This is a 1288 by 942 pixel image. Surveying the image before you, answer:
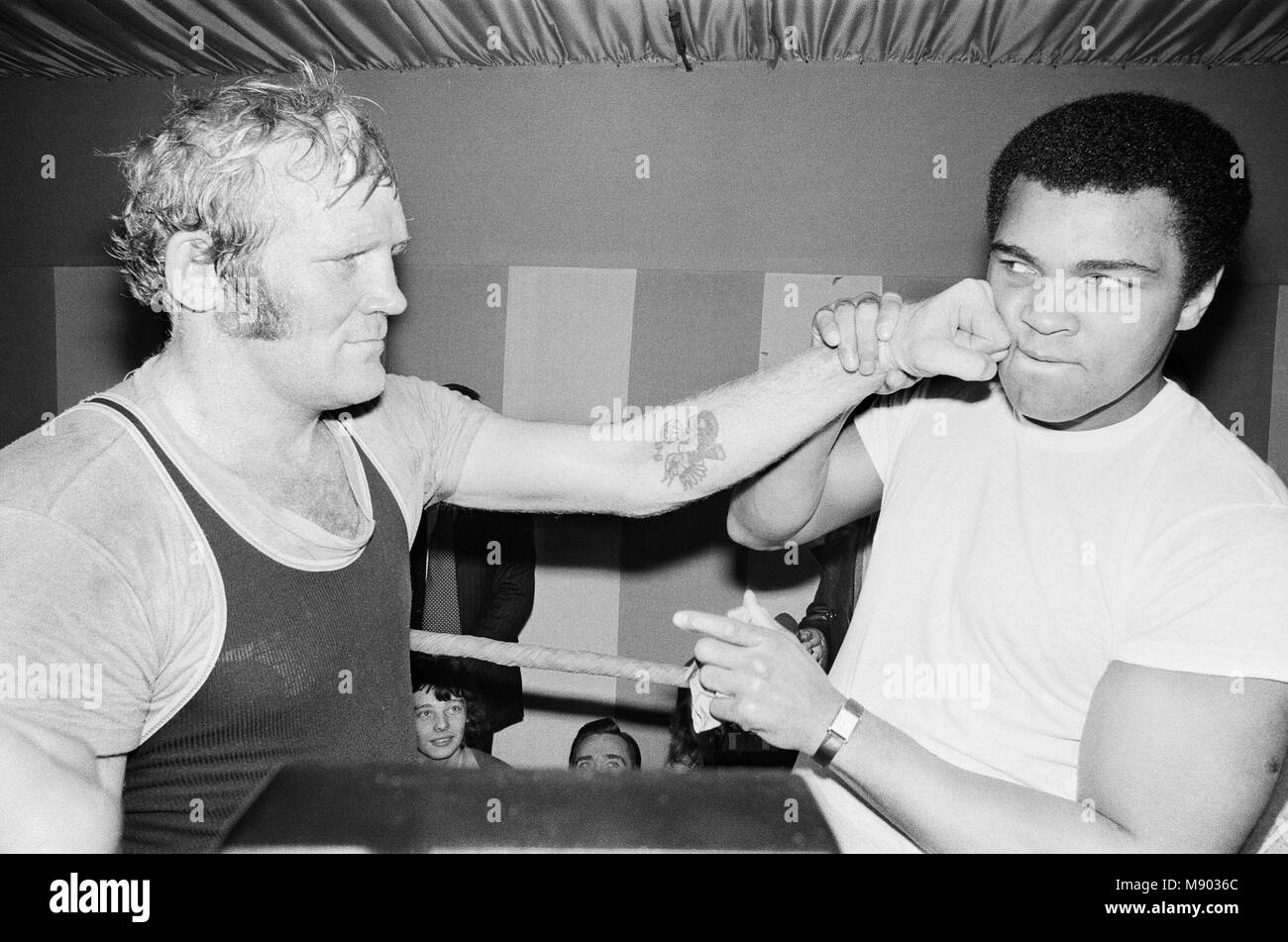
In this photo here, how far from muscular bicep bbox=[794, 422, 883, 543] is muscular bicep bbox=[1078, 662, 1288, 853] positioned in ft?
2.45

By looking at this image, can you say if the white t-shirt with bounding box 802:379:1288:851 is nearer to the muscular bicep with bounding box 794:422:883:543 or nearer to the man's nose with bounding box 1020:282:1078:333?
the muscular bicep with bounding box 794:422:883:543

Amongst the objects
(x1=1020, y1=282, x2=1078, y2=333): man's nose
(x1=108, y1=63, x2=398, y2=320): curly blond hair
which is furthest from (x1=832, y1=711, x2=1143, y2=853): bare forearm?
(x1=108, y1=63, x2=398, y2=320): curly blond hair

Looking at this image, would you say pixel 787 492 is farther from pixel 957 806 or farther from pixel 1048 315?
pixel 957 806

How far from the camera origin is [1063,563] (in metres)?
1.56

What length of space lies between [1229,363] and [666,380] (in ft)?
7.97

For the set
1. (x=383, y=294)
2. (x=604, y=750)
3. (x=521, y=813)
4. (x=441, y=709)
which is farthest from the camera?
(x=604, y=750)

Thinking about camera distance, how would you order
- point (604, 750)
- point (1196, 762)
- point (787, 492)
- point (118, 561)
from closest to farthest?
point (118, 561), point (1196, 762), point (787, 492), point (604, 750)

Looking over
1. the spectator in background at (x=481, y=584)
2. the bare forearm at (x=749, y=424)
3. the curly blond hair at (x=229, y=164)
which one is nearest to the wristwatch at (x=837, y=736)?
the bare forearm at (x=749, y=424)

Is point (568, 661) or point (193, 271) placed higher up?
point (193, 271)

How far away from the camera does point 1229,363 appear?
391cm

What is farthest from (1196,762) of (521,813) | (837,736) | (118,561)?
A: (118,561)

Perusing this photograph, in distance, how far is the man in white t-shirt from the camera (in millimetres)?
1270

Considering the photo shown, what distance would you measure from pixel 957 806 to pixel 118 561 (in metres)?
1.18

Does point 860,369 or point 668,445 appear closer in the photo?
point 860,369
